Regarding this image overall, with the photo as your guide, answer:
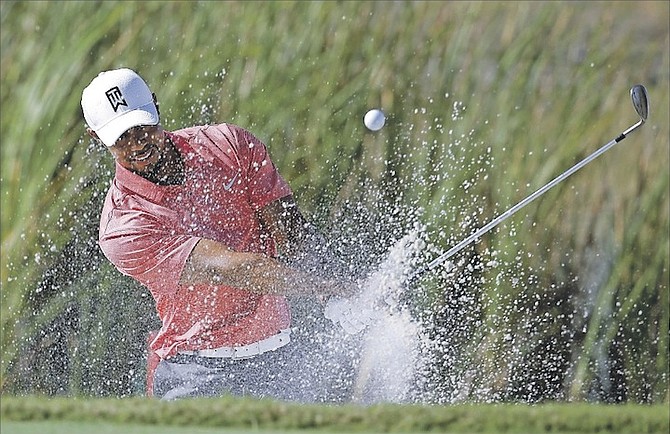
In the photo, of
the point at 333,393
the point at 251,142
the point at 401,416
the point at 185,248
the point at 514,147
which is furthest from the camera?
the point at 514,147

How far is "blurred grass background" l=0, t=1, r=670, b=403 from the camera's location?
173 inches

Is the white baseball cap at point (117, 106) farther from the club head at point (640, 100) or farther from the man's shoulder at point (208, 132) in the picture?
the club head at point (640, 100)

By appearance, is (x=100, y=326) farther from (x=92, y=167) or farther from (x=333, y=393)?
(x=333, y=393)

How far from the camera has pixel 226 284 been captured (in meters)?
3.45

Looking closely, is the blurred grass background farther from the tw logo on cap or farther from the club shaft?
the tw logo on cap

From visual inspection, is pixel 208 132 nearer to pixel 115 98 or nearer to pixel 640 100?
pixel 115 98

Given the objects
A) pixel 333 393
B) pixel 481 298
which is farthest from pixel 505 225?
pixel 333 393

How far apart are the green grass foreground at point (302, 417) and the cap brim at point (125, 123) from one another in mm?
847

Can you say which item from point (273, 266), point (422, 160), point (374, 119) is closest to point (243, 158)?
point (273, 266)

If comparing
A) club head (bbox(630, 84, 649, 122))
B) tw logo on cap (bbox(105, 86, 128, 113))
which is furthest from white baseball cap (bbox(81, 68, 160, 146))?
club head (bbox(630, 84, 649, 122))

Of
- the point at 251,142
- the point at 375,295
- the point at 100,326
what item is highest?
the point at 251,142

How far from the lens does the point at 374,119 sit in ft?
13.5

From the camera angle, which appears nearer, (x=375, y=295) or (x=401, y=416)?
(x=401, y=416)

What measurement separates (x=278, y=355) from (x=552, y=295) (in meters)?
1.14
